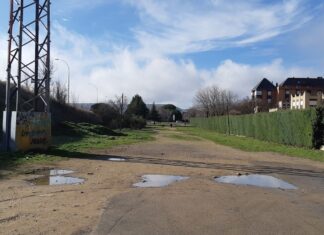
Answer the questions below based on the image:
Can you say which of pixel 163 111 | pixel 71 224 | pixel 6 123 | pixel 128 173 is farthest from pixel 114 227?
pixel 163 111

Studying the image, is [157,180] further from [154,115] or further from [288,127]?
[154,115]

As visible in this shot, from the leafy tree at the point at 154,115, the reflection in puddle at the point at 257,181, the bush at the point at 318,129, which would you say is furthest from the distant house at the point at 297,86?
the reflection in puddle at the point at 257,181

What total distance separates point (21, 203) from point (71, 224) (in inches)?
86.1

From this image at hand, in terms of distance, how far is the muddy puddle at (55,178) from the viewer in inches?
497

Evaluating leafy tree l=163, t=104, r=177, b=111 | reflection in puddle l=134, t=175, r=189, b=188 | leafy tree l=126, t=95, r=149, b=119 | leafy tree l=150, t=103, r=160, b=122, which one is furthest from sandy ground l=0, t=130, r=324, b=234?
leafy tree l=163, t=104, r=177, b=111

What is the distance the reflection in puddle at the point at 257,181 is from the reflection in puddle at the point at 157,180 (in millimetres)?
1342

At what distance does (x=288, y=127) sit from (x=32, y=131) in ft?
64.4

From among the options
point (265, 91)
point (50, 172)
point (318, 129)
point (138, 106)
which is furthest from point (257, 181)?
point (265, 91)

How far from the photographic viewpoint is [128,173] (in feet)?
49.5

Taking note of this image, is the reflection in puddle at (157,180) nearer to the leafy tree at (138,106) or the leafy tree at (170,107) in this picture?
the leafy tree at (138,106)

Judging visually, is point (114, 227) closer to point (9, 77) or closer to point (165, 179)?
point (165, 179)

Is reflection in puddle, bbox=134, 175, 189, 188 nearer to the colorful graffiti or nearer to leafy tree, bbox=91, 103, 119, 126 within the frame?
the colorful graffiti

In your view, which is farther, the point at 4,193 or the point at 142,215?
the point at 4,193

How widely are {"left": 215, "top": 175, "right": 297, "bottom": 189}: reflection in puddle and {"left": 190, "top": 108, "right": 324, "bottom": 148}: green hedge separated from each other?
48.4 feet
